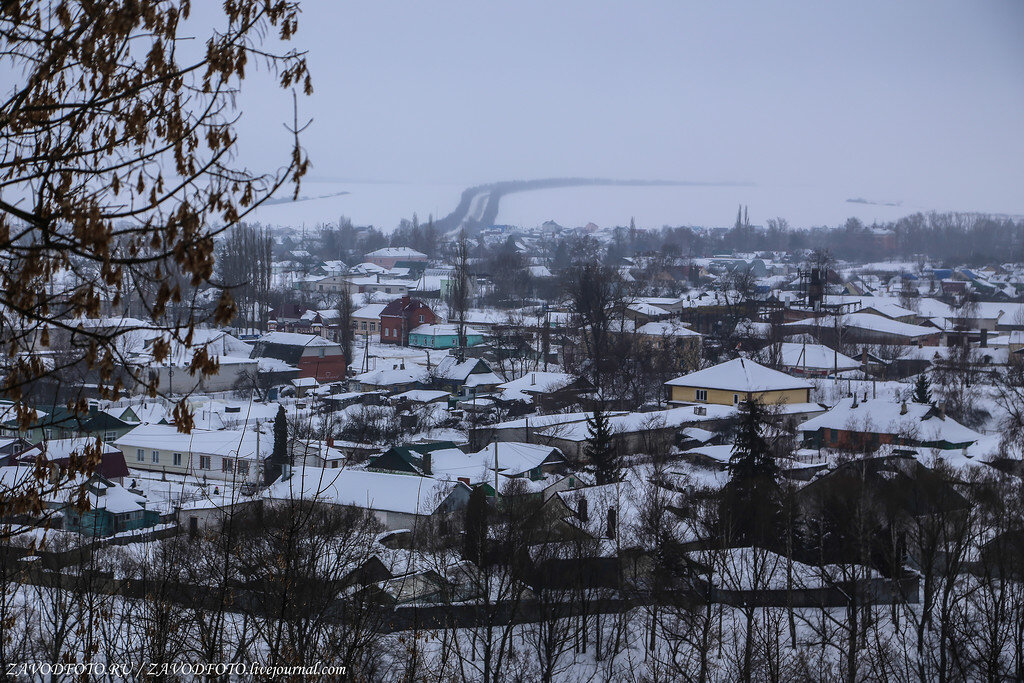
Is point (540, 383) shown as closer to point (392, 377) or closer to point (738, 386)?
point (392, 377)

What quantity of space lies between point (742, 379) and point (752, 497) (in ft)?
25.3

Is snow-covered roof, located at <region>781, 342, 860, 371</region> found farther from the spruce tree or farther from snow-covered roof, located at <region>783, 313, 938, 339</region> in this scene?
the spruce tree

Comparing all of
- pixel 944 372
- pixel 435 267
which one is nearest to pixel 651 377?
pixel 944 372

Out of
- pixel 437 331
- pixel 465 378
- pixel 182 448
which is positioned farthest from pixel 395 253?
pixel 182 448

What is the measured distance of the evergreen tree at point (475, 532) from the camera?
6.22 meters

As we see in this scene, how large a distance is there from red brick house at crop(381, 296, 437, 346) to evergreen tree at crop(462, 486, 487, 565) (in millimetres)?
17381

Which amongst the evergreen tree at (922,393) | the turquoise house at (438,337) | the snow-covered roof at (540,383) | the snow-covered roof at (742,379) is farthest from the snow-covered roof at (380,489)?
the turquoise house at (438,337)

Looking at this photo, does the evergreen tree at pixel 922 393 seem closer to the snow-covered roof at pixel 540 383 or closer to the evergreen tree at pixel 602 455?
the snow-covered roof at pixel 540 383

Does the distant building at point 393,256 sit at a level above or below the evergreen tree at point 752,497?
below

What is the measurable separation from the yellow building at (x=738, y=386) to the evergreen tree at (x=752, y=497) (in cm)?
556

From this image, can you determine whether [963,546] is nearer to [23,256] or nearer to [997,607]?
[997,607]

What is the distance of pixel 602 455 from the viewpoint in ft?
35.0

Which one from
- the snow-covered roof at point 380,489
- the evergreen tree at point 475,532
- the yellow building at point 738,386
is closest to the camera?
the evergreen tree at point 475,532

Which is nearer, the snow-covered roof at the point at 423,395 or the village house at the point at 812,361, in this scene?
the snow-covered roof at the point at 423,395
